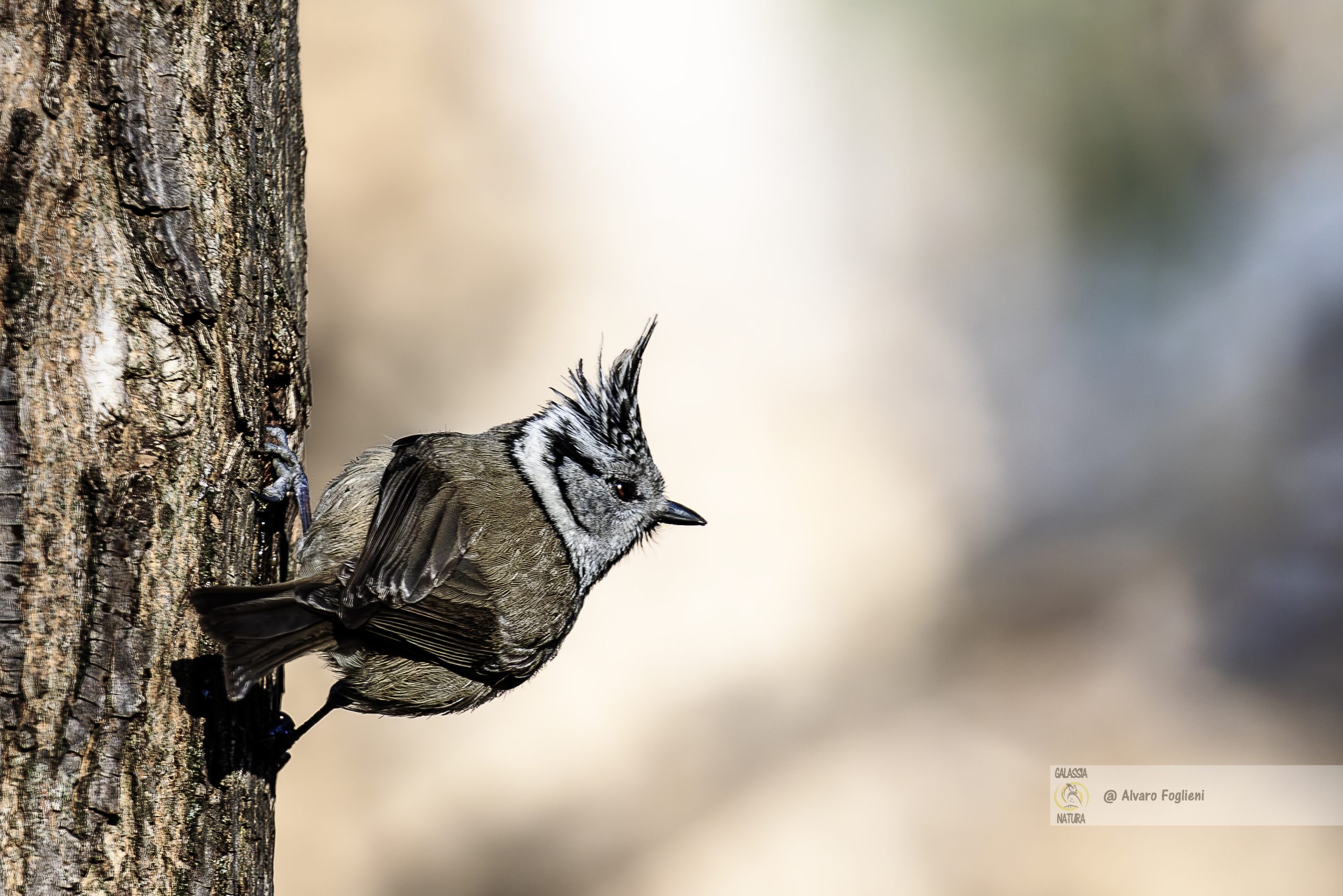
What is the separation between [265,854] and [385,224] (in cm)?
348

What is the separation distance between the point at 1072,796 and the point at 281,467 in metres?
4.11

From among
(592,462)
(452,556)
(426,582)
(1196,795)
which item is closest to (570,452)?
(592,462)

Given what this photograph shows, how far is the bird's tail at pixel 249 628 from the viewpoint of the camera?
1966 mm

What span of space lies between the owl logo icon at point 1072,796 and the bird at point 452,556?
2703 millimetres

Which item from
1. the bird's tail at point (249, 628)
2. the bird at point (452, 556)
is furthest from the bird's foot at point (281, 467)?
the bird's tail at point (249, 628)

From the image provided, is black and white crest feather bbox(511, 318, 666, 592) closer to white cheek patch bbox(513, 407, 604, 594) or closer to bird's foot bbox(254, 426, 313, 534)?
white cheek patch bbox(513, 407, 604, 594)

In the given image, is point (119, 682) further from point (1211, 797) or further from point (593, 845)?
point (1211, 797)

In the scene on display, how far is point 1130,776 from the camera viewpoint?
5.05 m

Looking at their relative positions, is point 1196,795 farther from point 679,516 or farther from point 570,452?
point 570,452

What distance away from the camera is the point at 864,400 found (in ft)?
18.4

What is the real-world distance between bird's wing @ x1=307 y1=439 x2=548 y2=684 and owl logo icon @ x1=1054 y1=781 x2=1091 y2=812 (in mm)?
3129

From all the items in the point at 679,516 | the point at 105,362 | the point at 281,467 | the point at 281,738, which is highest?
the point at 105,362

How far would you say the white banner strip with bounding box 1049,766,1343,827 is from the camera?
4941mm

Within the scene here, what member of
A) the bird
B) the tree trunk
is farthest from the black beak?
the tree trunk
